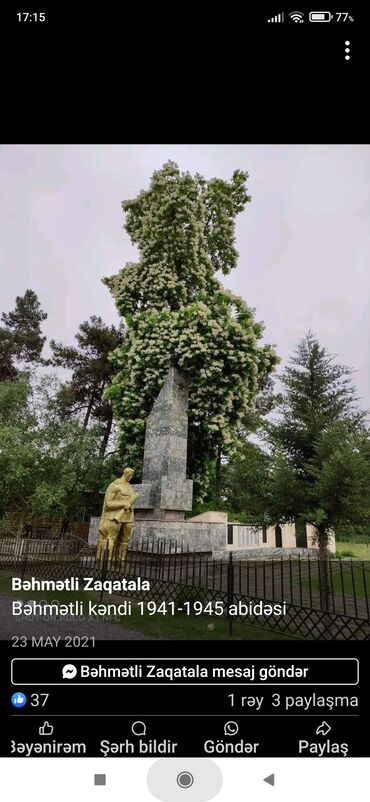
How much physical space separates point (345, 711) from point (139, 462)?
42.0 feet

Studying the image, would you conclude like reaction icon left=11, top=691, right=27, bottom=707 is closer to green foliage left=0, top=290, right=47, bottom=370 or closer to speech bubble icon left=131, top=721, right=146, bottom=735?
speech bubble icon left=131, top=721, right=146, bottom=735

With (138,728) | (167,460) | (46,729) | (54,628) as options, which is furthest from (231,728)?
(167,460)

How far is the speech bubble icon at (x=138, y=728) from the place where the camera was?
2.03m

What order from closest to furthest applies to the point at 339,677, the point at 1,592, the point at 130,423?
the point at 339,677
the point at 1,592
the point at 130,423

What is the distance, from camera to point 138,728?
2037mm

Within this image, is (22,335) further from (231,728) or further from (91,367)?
(231,728)

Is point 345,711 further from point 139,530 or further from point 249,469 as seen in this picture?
point 139,530

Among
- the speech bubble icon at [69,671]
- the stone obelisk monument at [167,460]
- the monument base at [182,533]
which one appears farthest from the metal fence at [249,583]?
the speech bubble icon at [69,671]
